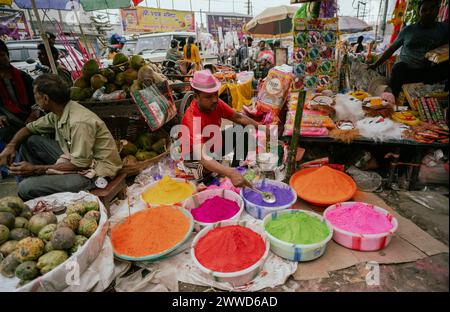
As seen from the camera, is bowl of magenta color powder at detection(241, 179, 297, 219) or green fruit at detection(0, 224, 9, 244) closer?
green fruit at detection(0, 224, 9, 244)

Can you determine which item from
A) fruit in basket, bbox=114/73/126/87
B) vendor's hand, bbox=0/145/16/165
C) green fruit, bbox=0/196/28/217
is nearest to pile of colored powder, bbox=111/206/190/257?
green fruit, bbox=0/196/28/217

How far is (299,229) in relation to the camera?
1.70m

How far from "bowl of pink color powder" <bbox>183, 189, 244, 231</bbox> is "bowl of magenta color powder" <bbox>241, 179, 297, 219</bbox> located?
8 centimetres

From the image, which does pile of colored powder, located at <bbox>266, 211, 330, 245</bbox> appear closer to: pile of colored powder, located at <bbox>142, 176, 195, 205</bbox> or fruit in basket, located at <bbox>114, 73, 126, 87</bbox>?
pile of colored powder, located at <bbox>142, 176, 195, 205</bbox>

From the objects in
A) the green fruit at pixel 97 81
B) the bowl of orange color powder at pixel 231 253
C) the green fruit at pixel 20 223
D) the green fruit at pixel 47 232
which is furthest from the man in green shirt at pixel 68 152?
the bowl of orange color powder at pixel 231 253

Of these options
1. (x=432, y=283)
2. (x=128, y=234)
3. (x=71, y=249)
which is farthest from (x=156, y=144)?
(x=432, y=283)

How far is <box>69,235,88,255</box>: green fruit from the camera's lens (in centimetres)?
147

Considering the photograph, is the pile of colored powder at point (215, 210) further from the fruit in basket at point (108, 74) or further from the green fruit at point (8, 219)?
the fruit in basket at point (108, 74)

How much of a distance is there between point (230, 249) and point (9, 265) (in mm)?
1159

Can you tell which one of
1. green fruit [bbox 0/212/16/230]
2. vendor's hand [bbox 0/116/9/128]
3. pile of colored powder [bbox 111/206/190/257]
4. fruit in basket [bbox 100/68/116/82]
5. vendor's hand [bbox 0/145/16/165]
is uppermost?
A: fruit in basket [bbox 100/68/116/82]

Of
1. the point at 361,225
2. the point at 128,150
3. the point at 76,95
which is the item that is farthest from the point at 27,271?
the point at 76,95
